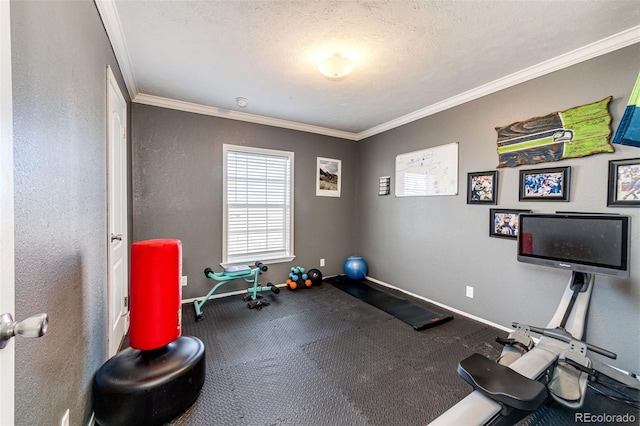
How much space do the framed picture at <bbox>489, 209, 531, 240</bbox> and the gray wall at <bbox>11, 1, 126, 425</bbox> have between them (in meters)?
3.34

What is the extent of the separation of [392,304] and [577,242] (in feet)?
6.47

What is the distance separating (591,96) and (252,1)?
276 centimetres

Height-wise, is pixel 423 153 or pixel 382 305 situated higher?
pixel 423 153

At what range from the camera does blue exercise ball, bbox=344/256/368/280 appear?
4273mm

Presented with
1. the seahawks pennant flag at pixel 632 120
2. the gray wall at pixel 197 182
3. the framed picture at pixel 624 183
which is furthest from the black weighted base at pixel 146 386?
the framed picture at pixel 624 183

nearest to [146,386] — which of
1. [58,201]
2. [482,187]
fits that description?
[58,201]

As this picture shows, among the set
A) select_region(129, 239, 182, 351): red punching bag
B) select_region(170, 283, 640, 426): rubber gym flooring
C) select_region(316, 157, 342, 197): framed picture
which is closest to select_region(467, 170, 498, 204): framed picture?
select_region(170, 283, 640, 426): rubber gym flooring

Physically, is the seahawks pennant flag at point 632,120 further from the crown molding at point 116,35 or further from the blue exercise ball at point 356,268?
the blue exercise ball at point 356,268

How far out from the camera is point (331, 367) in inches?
83.0

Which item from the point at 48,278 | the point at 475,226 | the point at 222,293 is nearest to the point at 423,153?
the point at 475,226

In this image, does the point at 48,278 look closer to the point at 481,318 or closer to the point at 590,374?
the point at 590,374

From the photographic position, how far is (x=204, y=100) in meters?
3.23

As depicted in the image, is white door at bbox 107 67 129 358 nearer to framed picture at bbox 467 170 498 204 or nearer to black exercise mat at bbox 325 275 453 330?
black exercise mat at bbox 325 275 453 330

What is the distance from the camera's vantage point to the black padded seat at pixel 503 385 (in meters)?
1.18
